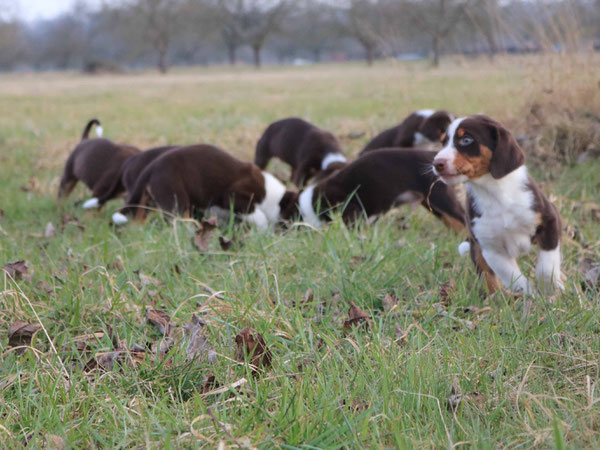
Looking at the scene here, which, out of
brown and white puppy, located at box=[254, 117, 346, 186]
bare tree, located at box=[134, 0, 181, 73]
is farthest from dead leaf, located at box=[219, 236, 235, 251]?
bare tree, located at box=[134, 0, 181, 73]

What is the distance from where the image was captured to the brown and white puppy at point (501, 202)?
10.4ft

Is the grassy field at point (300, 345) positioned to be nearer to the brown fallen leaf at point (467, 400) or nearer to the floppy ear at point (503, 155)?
the brown fallen leaf at point (467, 400)

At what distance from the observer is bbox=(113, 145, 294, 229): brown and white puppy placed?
504 centimetres

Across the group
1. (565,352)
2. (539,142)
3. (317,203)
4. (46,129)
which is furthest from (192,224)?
(46,129)

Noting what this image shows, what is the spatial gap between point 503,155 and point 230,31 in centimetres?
5723

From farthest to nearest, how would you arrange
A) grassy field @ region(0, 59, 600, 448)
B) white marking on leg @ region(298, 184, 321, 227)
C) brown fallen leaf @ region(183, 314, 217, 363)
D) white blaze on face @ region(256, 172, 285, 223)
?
white blaze on face @ region(256, 172, 285, 223)
white marking on leg @ region(298, 184, 321, 227)
brown fallen leaf @ region(183, 314, 217, 363)
grassy field @ region(0, 59, 600, 448)

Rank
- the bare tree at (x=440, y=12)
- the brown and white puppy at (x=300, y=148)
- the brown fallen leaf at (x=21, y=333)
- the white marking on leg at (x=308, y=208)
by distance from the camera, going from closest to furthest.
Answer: the brown fallen leaf at (x=21, y=333) < the white marking on leg at (x=308, y=208) < the brown and white puppy at (x=300, y=148) < the bare tree at (x=440, y=12)

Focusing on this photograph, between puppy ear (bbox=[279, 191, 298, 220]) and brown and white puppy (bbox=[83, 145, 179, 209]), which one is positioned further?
Answer: brown and white puppy (bbox=[83, 145, 179, 209])

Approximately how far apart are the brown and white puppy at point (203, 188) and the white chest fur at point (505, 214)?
2.00 metres

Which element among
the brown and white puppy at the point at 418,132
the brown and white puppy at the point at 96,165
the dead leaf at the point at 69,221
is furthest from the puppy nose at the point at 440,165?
the brown and white puppy at the point at 96,165

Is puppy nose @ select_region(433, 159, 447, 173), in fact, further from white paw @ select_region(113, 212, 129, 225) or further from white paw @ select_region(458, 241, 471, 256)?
white paw @ select_region(113, 212, 129, 225)

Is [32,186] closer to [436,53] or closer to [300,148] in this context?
[300,148]

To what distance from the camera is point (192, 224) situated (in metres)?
4.62

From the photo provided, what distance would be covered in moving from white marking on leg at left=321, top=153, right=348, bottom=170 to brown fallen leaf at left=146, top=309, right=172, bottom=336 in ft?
11.5
